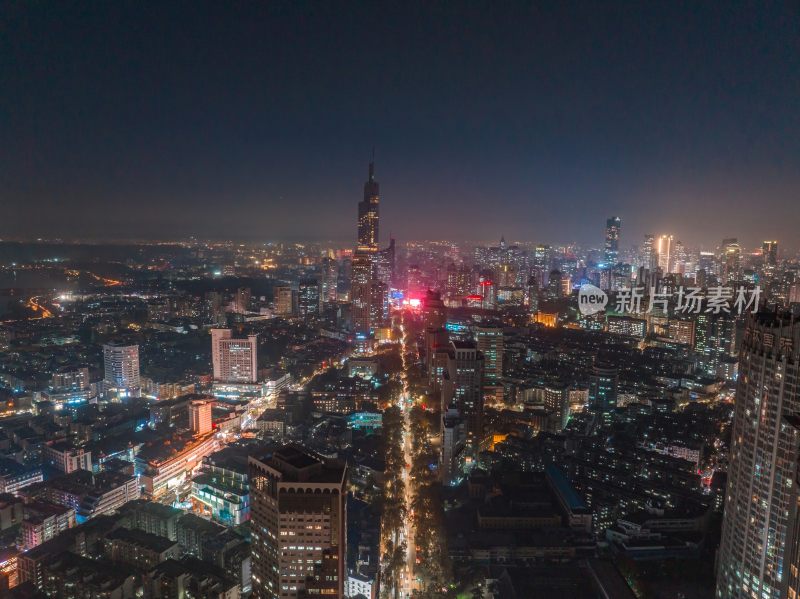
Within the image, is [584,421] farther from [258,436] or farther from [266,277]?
[266,277]

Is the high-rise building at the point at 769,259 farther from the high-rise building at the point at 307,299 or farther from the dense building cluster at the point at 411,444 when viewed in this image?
the high-rise building at the point at 307,299

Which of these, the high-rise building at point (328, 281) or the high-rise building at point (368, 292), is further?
the high-rise building at point (328, 281)

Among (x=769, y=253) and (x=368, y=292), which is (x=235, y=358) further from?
(x=769, y=253)

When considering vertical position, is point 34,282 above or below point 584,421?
above

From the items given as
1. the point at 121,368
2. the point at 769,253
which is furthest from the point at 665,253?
the point at 121,368

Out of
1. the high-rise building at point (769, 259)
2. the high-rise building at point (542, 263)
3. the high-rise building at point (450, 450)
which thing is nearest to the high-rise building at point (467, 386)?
the high-rise building at point (450, 450)

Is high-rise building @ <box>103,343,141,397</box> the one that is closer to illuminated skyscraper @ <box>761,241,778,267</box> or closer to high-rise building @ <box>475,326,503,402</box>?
high-rise building @ <box>475,326,503,402</box>

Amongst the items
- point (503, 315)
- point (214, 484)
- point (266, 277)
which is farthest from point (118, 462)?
point (266, 277)
